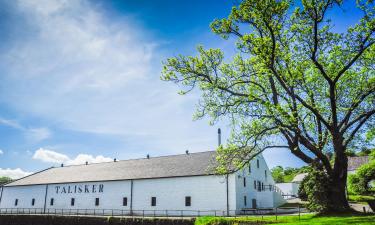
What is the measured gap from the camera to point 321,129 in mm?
22641

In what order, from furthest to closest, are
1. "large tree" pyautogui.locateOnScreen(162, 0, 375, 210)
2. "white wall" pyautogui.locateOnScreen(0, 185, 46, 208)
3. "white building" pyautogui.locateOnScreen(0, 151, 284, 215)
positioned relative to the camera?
1. "white wall" pyautogui.locateOnScreen(0, 185, 46, 208)
2. "white building" pyautogui.locateOnScreen(0, 151, 284, 215)
3. "large tree" pyautogui.locateOnScreen(162, 0, 375, 210)

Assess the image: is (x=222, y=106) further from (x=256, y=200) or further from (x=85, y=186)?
(x=85, y=186)

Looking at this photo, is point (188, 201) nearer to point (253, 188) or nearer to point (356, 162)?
point (253, 188)

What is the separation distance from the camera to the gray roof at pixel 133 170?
3897cm

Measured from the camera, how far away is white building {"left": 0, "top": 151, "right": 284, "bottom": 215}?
115 ft

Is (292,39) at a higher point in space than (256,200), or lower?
higher

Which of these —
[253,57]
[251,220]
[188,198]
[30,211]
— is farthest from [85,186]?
[253,57]

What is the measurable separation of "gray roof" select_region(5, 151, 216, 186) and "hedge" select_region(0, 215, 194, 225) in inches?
287

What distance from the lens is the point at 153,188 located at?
39406mm

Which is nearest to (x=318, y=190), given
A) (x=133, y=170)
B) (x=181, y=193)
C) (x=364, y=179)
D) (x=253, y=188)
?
(x=253, y=188)

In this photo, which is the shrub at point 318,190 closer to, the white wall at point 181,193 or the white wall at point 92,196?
the white wall at point 181,193

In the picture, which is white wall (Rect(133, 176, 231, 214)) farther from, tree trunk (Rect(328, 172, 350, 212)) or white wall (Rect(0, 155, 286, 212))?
tree trunk (Rect(328, 172, 350, 212))

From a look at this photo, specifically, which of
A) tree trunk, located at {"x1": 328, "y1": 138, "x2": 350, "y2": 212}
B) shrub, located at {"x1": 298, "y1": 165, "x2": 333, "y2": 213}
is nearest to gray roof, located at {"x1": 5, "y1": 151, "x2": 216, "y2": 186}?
shrub, located at {"x1": 298, "y1": 165, "x2": 333, "y2": 213}

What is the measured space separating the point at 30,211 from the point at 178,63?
42.3 metres
